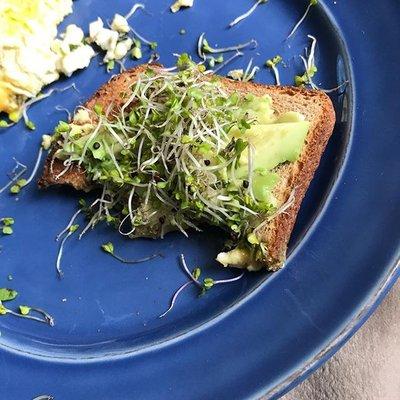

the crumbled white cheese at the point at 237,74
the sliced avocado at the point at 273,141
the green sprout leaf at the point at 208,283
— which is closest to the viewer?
the sliced avocado at the point at 273,141

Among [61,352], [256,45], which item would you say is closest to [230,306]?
[61,352]

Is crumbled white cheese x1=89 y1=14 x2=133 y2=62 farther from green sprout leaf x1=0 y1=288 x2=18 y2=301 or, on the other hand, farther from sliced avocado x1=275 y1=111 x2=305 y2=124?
green sprout leaf x1=0 y1=288 x2=18 y2=301

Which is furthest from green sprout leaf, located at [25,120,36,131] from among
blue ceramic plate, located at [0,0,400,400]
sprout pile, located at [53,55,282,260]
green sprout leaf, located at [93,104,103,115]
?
green sprout leaf, located at [93,104,103,115]

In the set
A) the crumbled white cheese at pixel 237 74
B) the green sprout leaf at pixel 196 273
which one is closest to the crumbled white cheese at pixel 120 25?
the crumbled white cheese at pixel 237 74

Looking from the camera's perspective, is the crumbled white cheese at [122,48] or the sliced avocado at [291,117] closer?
the sliced avocado at [291,117]

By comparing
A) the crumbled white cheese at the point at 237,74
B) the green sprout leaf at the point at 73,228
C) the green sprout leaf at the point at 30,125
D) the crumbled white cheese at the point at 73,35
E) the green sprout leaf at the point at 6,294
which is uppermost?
the crumbled white cheese at the point at 237,74

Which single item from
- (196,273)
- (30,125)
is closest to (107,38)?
(30,125)

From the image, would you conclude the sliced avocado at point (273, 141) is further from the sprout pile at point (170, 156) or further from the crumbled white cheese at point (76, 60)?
the crumbled white cheese at point (76, 60)
